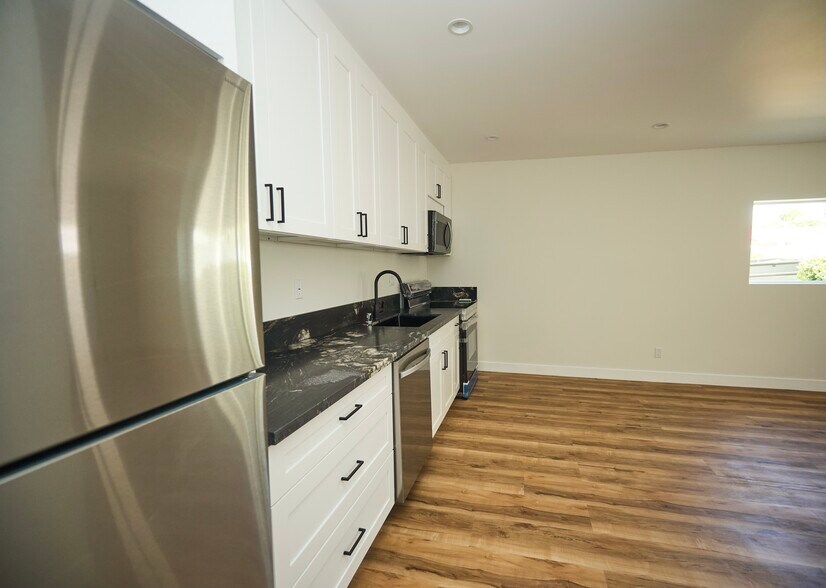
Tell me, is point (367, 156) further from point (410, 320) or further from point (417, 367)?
point (410, 320)

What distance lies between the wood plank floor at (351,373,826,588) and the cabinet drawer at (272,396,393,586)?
51 centimetres

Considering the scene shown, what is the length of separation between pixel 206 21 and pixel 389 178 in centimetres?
182

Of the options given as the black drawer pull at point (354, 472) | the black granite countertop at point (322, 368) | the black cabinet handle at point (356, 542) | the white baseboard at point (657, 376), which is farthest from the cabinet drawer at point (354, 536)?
the white baseboard at point (657, 376)

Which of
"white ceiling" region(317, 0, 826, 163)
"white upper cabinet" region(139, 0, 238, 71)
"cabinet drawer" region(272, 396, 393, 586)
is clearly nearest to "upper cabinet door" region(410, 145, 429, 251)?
"white ceiling" region(317, 0, 826, 163)

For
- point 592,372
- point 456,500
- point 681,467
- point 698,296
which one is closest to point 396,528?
point 456,500

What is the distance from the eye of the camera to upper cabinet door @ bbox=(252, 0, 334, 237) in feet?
4.59

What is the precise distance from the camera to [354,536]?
157cm

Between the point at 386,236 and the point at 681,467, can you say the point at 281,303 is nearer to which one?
the point at 386,236

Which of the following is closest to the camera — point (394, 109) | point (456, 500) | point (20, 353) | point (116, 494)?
point (20, 353)

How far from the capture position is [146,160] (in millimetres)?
646

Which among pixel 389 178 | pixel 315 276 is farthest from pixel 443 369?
pixel 389 178

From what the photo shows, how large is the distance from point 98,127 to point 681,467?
3266mm

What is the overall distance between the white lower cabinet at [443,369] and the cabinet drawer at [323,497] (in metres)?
0.98

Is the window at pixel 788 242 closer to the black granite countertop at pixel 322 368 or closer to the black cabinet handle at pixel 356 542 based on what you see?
the black granite countertop at pixel 322 368
